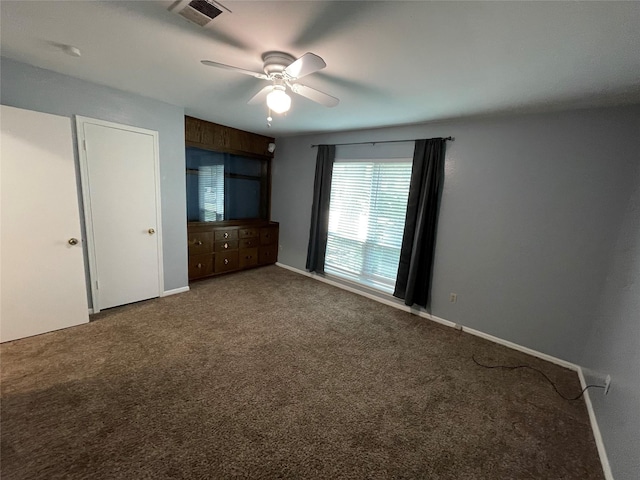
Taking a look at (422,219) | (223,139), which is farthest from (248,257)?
(422,219)

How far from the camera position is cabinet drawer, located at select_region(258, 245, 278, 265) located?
16.4 feet

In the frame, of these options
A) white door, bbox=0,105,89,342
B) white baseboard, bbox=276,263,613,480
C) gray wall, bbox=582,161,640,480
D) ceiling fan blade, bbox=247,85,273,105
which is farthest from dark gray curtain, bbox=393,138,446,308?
white door, bbox=0,105,89,342

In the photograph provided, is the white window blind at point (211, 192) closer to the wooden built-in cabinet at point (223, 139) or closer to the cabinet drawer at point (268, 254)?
the wooden built-in cabinet at point (223, 139)

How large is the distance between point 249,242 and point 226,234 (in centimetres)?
49

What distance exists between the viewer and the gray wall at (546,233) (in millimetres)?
2168

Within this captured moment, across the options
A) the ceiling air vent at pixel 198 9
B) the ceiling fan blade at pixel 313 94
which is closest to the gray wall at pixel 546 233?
the ceiling fan blade at pixel 313 94

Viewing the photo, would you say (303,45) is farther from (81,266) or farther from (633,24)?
(81,266)

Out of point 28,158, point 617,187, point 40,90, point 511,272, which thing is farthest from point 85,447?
point 617,187

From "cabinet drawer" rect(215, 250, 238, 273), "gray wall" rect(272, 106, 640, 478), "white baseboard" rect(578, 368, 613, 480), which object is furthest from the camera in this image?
"cabinet drawer" rect(215, 250, 238, 273)

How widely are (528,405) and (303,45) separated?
3.07 m

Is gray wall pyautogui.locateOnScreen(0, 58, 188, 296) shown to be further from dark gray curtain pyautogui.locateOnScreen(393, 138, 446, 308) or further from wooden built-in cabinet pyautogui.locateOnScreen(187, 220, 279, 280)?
dark gray curtain pyautogui.locateOnScreen(393, 138, 446, 308)

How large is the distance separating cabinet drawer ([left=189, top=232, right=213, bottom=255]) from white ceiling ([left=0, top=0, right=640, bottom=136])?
78.7 inches

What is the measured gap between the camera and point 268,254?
202 inches

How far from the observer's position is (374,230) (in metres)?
3.85
